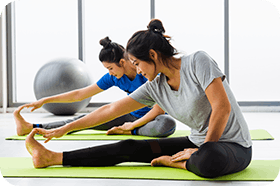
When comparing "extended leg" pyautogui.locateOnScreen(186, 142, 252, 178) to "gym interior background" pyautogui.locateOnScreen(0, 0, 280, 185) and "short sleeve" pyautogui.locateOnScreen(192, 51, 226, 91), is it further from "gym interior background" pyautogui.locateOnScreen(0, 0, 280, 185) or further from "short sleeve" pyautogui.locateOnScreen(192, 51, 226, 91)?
"gym interior background" pyautogui.locateOnScreen(0, 0, 280, 185)

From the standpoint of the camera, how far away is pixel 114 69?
7.32 ft

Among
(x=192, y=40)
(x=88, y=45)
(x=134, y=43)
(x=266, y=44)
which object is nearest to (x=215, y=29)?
(x=192, y=40)

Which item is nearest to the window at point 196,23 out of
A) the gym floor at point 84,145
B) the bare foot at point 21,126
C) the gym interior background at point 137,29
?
the gym interior background at point 137,29

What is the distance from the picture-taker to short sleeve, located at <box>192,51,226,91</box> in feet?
4.16

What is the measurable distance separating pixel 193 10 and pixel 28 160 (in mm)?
4155

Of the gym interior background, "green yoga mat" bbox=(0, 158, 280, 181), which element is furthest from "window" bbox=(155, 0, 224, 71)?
"green yoga mat" bbox=(0, 158, 280, 181)

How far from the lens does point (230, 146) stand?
4.38 feet

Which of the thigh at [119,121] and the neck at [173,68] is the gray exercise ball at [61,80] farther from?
the neck at [173,68]

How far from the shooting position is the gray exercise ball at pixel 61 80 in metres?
4.10

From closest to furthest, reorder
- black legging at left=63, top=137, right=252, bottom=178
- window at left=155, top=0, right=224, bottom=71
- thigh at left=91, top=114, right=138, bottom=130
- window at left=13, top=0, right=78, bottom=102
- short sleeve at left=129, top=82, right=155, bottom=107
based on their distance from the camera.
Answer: black legging at left=63, top=137, right=252, bottom=178
short sleeve at left=129, top=82, right=155, bottom=107
thigh at left=91, top=114, right=138, bottom=130
window at left=155, top=0, right=224, bottom=71
window at left=13, top=0, right=78, bottom=102

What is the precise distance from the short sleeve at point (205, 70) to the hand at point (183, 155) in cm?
34

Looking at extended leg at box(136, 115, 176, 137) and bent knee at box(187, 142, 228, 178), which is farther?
extended leg at box(136, 115, 176, 137)

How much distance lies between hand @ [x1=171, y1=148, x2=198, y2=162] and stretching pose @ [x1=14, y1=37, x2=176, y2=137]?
94 centimetres

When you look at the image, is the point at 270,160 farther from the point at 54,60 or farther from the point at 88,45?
the point at 88,45
